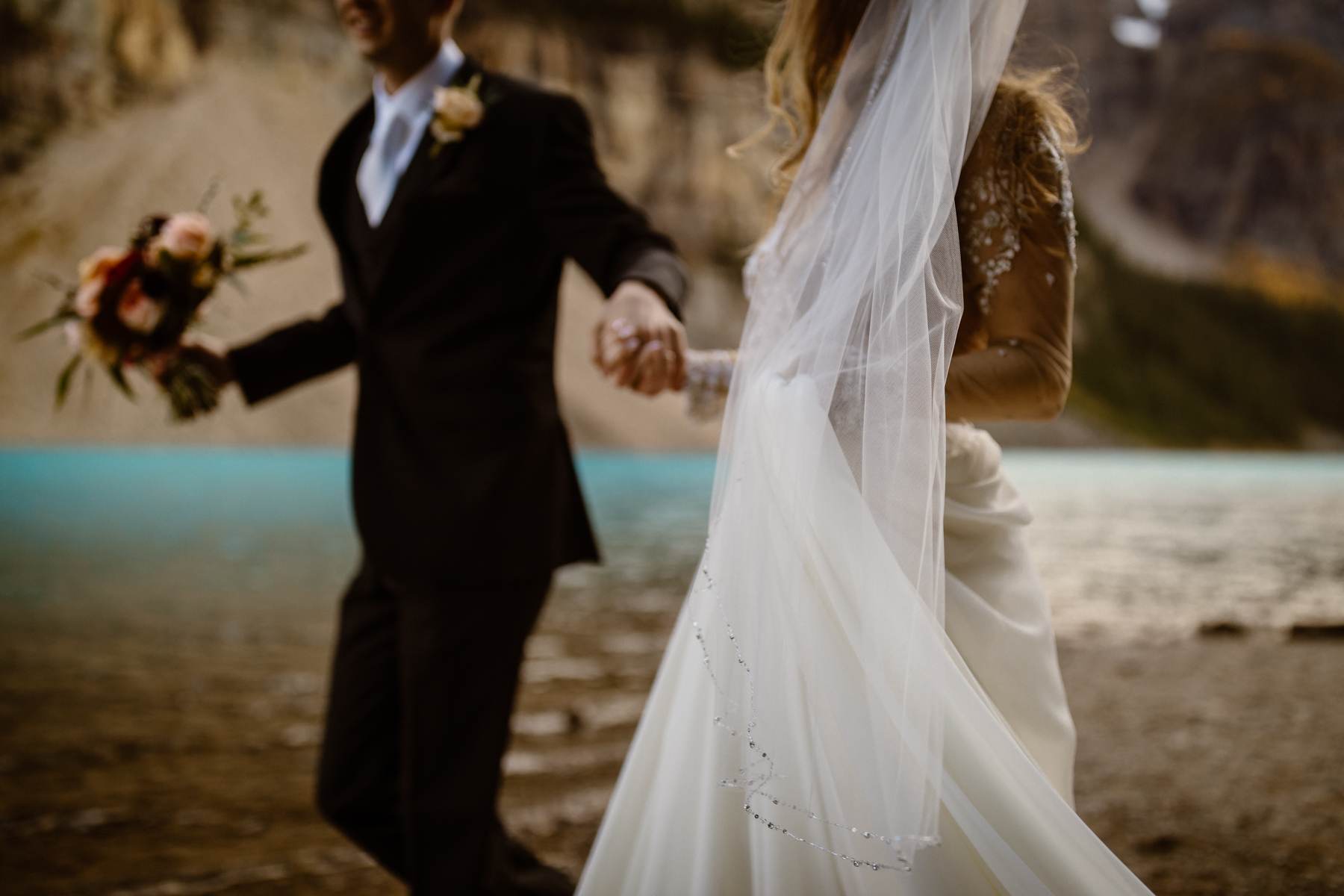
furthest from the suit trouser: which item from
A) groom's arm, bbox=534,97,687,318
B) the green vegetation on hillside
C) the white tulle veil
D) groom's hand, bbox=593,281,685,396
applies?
the green vegetation on hillside

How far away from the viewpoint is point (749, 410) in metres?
1.66

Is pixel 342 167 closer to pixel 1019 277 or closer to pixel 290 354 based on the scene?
pixel 290 354

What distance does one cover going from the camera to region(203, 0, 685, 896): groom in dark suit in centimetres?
232

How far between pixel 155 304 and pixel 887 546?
2.09 m

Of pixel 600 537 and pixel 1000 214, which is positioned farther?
pixel 600 537

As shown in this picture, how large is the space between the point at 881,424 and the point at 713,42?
62.0 m

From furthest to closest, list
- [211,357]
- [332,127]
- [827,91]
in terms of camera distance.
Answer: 1. [332,127]
2. [211,357]
3. [827,91]

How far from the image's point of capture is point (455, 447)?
7.74 ft

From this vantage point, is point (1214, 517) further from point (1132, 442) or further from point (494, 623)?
point (1132, 442)

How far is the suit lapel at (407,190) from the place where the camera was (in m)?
2.37

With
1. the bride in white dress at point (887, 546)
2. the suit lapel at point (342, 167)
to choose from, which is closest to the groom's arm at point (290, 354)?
the suit lapel at point (342, 167)

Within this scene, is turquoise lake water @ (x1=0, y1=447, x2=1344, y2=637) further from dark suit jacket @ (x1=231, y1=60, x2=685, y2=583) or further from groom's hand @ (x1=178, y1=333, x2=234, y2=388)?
dark suit jacket @ (x1=231, y1=60, x2=685, y2=583)

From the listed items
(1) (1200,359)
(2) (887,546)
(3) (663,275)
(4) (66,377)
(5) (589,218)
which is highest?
(1) (1200,359)

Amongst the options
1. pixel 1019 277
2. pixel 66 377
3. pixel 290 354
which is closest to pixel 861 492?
pixel 1019 277
